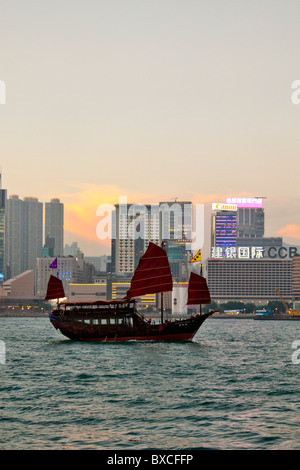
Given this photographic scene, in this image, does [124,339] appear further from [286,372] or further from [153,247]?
[286,372]

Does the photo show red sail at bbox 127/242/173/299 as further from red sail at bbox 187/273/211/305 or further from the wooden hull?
the wooden hull

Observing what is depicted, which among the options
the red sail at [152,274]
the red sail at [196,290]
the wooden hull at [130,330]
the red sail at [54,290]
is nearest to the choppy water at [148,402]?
the wooden hull at [130,330]

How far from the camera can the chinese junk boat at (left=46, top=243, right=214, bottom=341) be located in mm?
82500

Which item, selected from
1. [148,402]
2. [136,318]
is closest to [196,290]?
[136,318]

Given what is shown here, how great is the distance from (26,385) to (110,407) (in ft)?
31.4

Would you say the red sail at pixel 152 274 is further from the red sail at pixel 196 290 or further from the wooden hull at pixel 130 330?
the wooden hull at pixel 130 330

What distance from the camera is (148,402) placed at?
116 feet

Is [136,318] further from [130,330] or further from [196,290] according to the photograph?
[196,290]

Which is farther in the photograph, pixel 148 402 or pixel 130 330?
pixel 130 330

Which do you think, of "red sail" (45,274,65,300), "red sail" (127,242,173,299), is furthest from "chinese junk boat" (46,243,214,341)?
"red sail" (45,274,65,300)

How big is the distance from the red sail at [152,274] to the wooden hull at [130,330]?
3.96m

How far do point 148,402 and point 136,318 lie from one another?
157ft

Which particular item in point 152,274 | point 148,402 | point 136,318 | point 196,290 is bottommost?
point 148,402

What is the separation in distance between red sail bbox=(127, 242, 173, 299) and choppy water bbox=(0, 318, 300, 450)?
2299 cm
